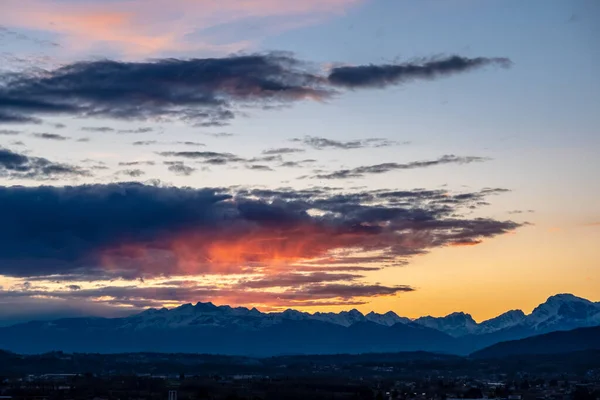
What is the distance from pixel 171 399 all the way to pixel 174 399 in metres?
8.05

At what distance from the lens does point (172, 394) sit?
199625mm

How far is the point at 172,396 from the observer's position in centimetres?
19775

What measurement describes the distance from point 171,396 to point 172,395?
215 inches

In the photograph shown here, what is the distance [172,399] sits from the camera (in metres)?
196

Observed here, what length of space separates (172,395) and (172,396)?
0.88 meters

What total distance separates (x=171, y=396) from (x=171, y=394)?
6.62 ft

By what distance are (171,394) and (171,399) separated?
379 centimetres

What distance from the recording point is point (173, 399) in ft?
654

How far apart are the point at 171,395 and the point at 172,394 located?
18.4 feet

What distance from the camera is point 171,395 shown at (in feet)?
637

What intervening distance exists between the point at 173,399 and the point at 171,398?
759 cm

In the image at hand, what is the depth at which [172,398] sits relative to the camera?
644 feet

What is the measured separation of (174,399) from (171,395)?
557 centimetres

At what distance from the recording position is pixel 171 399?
192m
